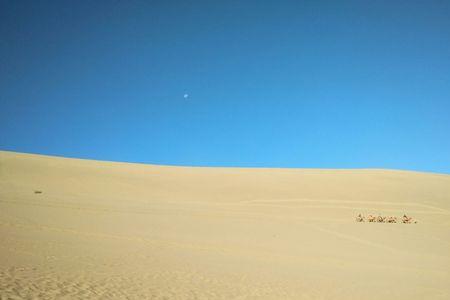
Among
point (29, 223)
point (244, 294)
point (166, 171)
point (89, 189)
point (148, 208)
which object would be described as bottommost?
point (244, 294)

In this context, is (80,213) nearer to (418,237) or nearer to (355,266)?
(355,266)

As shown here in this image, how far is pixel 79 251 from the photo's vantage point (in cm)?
1066

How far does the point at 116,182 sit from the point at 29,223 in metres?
17.9

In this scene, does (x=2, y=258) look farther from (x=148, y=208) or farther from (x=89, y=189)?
(x=89, y=189)

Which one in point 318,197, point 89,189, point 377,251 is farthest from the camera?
point 318,197

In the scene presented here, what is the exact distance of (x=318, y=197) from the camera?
102 feet

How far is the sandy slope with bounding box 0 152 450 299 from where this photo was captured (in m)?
8.50

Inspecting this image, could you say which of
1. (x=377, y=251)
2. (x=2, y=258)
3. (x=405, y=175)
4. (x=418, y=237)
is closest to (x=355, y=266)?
(x=377, y=251)

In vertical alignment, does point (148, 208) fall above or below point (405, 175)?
below

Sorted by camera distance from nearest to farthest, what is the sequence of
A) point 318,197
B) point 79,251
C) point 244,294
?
point 244,294, point 79,251, point 318,197

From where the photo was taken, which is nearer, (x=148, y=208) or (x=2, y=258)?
(x=2, y=258)

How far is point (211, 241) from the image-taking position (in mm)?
15008

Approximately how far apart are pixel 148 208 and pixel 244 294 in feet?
46.2

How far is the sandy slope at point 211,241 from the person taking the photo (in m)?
8.50
